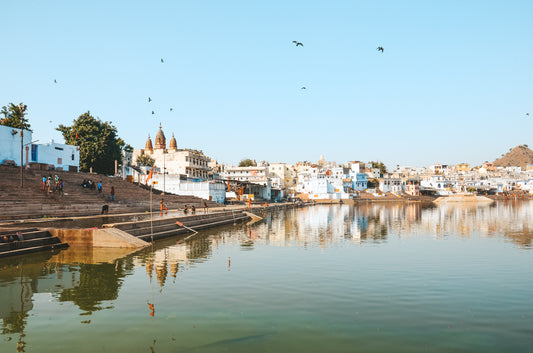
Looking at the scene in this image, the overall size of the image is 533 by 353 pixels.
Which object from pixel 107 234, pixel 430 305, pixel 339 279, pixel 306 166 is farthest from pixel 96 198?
pixel 306 166

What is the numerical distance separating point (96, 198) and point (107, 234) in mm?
17154

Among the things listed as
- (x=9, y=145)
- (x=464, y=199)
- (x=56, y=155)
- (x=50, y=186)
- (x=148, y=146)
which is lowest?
(x=464, y=199)

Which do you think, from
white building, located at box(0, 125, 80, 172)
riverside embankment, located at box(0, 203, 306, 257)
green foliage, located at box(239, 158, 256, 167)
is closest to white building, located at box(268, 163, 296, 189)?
green foliage, located at box(239, 158, 256, 167)

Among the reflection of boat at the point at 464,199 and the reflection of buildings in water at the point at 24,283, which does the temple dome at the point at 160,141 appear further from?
the reflection of buildings in water at the point at 24,283

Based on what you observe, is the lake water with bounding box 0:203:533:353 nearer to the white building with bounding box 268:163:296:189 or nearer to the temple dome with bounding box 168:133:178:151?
the temple dome with bounding box 168:133:178:151

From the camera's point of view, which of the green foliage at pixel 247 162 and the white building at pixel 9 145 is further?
the green foliage at pixel 247 162

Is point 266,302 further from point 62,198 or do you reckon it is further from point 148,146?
point 148,146

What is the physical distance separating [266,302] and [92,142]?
6258 cm

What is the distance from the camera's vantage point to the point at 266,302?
12570mm

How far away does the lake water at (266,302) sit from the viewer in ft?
30.2

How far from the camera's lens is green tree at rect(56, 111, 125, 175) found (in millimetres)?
66875

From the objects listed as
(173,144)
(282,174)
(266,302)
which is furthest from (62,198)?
(282,174)

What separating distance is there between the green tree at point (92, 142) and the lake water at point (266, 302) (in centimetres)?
4957

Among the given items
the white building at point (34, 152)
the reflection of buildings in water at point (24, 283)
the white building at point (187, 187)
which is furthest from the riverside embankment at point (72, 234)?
the white building at point (187, 187)
